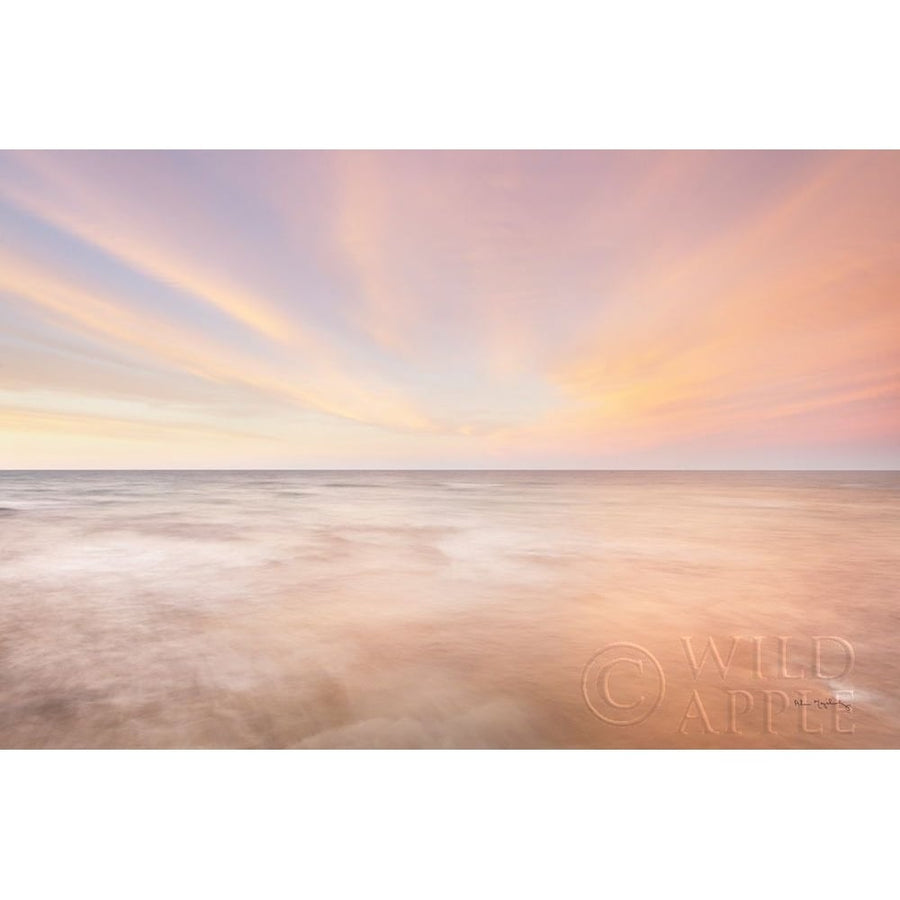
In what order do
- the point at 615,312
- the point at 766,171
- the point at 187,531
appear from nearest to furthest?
the point at 766,171 → the point at 615,312 → the point at 187,531

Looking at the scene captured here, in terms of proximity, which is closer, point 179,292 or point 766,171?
point 766,171

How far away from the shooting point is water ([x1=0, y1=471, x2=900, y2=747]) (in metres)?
2.78

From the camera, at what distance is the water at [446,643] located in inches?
109

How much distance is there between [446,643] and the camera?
3.90 m

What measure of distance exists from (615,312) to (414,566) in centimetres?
478

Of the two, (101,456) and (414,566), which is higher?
(101,456)

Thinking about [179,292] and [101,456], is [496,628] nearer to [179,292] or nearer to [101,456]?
[179,292]
